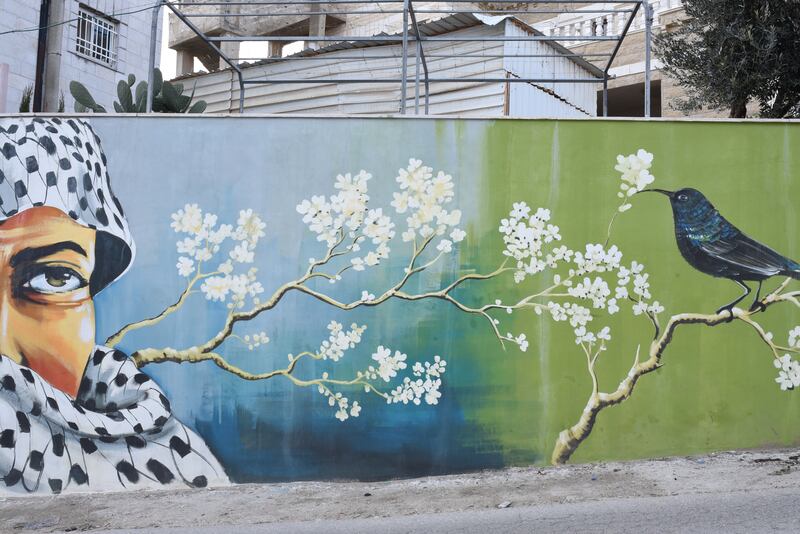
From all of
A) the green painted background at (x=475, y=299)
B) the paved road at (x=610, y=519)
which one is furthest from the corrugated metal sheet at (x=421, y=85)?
the paved road at (x=610, y=519)

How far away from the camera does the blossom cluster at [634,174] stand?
6.32 m

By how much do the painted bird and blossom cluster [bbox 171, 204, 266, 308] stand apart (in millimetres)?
3563

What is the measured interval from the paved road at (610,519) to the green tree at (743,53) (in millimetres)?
5091

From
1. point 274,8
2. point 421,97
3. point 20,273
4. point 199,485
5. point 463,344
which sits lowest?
point 199,485

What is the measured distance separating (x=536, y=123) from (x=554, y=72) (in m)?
5.29

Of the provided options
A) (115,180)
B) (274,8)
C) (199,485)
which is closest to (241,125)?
(115,180)

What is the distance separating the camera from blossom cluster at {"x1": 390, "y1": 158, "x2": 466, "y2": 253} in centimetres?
636

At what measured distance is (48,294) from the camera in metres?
6.45

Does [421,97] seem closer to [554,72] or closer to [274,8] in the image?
[554,72]

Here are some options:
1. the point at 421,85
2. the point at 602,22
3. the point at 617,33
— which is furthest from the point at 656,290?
the point at 602,22

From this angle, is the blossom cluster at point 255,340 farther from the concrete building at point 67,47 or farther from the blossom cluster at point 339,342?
the concrete building at point 67,47

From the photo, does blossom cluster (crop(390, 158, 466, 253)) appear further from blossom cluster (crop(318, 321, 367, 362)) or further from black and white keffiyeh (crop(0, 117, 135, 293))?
black and white keffiyeh (crop(0, 117, 135, 293))

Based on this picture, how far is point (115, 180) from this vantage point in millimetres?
6516

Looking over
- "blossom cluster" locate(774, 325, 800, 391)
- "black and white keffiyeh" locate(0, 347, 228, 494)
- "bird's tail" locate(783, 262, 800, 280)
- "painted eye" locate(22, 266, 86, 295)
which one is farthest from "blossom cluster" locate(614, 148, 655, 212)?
"painted eye" locate(22, 266, 86, 295)
